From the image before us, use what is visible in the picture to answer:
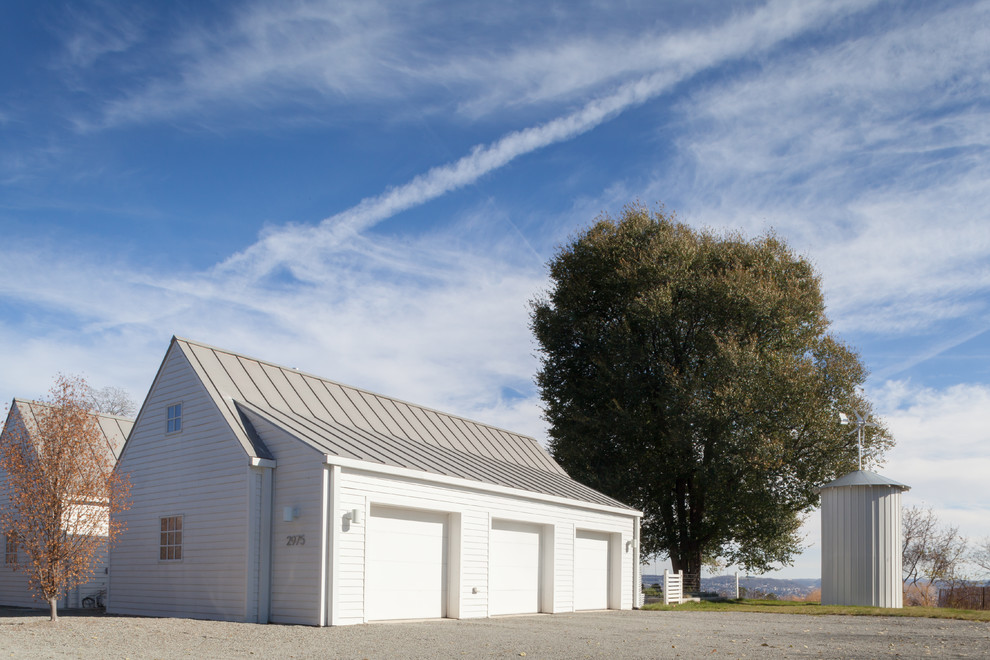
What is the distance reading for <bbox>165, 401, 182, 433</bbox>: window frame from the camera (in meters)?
16.7

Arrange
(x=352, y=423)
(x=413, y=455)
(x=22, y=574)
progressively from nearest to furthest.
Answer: (x=413, y=455)
(x=352, y=423)
(x=22, y=574)

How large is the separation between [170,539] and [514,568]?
283 inches

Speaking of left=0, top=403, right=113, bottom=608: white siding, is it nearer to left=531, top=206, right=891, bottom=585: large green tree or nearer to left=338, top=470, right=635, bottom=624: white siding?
left=338, top=470, right=635, bottom=624: white siding

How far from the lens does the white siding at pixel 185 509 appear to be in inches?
582

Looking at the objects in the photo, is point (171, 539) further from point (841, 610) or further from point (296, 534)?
point (841, 610)

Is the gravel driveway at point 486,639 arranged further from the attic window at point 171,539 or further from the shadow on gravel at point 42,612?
the attic window at point 171,539

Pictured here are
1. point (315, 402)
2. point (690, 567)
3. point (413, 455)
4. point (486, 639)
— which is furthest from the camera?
point (690, 567)

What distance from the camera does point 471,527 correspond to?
16.5m

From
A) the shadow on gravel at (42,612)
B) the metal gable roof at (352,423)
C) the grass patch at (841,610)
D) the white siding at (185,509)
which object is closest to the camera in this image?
the white siding at (185,509)

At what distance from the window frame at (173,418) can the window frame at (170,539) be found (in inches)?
68.4

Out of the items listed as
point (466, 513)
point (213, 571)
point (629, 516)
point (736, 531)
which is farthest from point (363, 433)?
point (736, 531)

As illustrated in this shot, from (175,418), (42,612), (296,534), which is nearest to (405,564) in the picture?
(296,534)

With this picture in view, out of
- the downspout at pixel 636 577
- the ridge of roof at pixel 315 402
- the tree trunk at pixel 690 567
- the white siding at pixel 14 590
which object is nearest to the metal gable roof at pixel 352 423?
the ridge of roof at pixel 315 402

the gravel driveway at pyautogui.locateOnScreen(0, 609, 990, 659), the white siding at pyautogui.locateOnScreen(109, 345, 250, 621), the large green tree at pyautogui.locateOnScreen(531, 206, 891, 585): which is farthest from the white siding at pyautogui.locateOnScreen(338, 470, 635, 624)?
the large green tree at pyautogui.locateOnScreen(531, 206, 891, 585)
